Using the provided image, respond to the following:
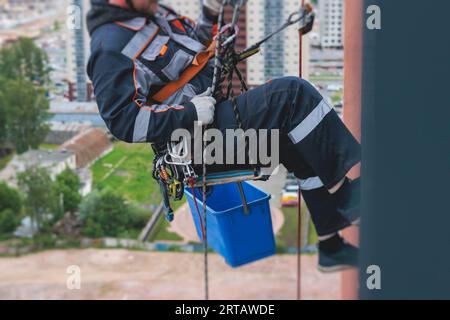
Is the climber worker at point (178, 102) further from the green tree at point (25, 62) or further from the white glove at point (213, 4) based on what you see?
the green tree at point (25, 62)

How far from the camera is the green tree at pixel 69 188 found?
18375 millimetres

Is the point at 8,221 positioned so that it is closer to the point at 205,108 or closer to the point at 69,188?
the point at 69,188

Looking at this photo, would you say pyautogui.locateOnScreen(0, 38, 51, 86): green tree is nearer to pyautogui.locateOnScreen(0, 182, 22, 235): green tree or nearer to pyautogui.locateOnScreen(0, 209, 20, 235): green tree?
pyautogui.locateOnScreen(0, 182, 22, 235): green tree

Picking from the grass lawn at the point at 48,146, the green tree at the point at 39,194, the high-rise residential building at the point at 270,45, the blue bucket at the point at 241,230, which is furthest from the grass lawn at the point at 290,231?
the blue bucket at the point at 241,230

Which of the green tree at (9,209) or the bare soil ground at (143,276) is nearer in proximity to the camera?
the green tree at (9,209)

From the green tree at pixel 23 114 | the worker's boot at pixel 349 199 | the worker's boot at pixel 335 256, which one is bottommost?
the green tree at pixel 23 114

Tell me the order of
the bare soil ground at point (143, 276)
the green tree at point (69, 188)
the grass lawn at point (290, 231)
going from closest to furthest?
the grass lawn at point (290, 231) → the green tree at point (69, 188) → the bare soil ground at point (143, 276)

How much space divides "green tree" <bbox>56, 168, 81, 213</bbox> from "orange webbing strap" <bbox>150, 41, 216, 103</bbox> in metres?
16.9

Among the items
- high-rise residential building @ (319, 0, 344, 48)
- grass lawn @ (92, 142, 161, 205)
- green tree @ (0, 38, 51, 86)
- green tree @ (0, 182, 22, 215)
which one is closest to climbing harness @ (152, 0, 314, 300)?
high-rise residential building @ (319, 0, 344, 48)

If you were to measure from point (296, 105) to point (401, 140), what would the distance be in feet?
0.91

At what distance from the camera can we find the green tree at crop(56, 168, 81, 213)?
18.4 m

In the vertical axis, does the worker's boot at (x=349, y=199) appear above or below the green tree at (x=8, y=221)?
above

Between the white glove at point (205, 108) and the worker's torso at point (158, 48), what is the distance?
89 mm

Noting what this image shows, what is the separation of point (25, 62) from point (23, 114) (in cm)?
173
